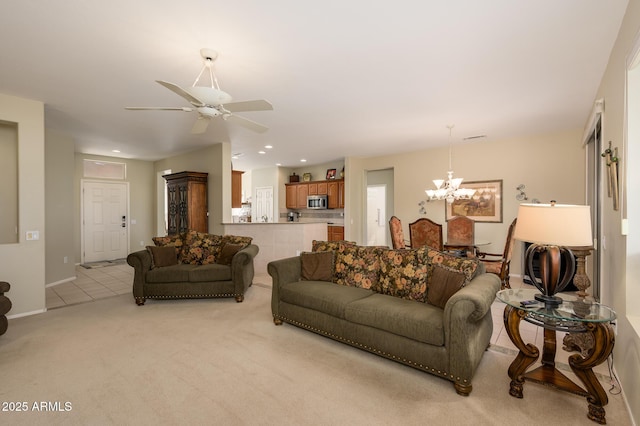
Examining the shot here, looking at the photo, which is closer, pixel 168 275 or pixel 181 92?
pixel 181 92

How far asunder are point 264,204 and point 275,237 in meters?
3.64

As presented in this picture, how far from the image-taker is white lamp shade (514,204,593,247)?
1954 mm

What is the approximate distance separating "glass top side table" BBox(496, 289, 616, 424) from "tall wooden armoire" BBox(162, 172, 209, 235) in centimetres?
557

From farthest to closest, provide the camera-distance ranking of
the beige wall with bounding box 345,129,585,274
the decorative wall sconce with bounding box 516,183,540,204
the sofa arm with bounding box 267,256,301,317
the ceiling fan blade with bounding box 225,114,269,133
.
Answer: the decorative wall sconce with bounding box 516,183,540,204
the beige wall with bounding box 345,129,585,274
the sofa arm with bounding box 267,256,301,317
the ceiling fan blade with bounding box 225,114,269,133

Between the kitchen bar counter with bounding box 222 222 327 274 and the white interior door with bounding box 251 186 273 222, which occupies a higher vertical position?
the white interior door with bounding box 251 186 273 222

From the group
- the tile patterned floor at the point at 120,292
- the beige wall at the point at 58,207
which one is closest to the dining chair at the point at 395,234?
the tile patterned floor at the point at 120,292

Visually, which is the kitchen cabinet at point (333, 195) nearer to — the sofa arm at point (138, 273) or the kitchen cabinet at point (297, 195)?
the kitchen cabinet at point (297, 195)

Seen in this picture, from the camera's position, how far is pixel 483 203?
5.89 m

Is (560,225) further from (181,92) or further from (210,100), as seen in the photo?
(181,92)

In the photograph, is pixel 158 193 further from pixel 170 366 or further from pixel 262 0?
pixel 262 0

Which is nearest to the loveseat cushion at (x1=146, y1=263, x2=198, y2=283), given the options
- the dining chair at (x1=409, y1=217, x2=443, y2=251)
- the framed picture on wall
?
the dining chair at (x1=409, y1=217, x2=443, y2=251)

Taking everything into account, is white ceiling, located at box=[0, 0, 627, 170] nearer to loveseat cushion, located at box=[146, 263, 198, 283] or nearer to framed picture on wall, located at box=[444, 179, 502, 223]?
framed picture on wall, located at box=[444, 179, 502, 223]

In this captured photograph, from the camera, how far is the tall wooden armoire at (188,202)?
6141mm

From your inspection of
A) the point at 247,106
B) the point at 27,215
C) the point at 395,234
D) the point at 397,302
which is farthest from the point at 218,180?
the point at 397,302
